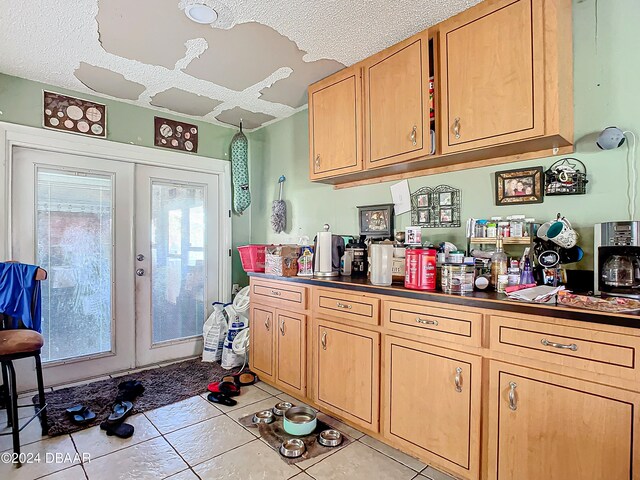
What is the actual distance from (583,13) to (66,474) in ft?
11.6

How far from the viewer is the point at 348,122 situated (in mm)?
2525

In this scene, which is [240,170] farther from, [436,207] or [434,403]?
[434,403]

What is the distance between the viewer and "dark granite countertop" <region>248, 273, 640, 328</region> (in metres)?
→ 1.26

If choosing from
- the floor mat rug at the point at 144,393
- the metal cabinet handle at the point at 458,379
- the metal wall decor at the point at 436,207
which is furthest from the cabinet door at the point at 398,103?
the floor mat rug at the point at 144,393

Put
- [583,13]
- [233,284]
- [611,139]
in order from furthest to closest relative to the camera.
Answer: [233,284], [583,13], [611,139]

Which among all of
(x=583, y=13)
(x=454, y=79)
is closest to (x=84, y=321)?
(x=454, y=79)

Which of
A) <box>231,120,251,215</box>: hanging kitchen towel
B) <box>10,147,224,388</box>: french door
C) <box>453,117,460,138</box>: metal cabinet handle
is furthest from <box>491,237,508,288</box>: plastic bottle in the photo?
<box>10,147,224,388</box>: french door

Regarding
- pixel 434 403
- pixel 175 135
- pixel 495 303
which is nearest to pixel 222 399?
pixel 434 403

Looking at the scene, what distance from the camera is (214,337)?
347cm

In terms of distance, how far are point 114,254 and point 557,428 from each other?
3.36 m

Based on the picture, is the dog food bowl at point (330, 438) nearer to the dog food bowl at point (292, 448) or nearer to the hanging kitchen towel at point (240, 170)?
the dog food bowl at point (292, 448)

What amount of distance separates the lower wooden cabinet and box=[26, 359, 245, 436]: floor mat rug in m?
0.48

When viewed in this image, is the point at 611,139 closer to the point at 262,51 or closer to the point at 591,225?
the point at 591,225

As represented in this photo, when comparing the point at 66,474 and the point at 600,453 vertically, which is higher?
the point at 600,453
